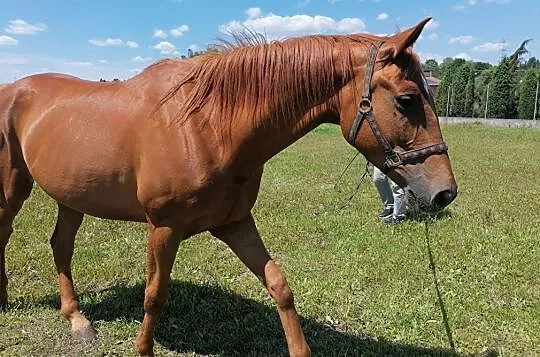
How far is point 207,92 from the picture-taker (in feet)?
9.48

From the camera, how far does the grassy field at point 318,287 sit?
374 centimetres

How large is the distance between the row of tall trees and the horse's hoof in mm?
35625

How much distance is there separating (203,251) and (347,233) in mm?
1835

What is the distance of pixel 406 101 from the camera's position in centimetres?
239

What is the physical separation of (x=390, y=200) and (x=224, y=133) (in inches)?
188

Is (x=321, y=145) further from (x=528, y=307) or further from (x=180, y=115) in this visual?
(x=180, y=115)

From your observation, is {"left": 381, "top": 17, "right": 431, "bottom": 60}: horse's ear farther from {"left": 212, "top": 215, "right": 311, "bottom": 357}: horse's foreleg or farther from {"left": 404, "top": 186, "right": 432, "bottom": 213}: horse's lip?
{"left": 212, "top": 215, "right": 311, "bottom": 357}: horse's foreleg

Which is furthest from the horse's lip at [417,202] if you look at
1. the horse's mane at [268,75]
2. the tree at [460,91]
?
the tree at [460,91]

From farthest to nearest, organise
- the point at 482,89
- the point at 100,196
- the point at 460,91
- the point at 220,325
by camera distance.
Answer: the point at 460,91 → the point at 482,89 → the point at 220,325 → the point at 100,196

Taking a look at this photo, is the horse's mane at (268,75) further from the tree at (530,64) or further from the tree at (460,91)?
the tree at (530,64)

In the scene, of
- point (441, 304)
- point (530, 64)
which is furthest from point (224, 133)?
point (530, 64)

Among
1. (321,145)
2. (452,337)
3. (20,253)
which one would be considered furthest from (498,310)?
(321,145)

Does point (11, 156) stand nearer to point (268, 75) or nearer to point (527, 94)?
point (268, 75)

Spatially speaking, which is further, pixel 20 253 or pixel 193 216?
pixel 20 253
